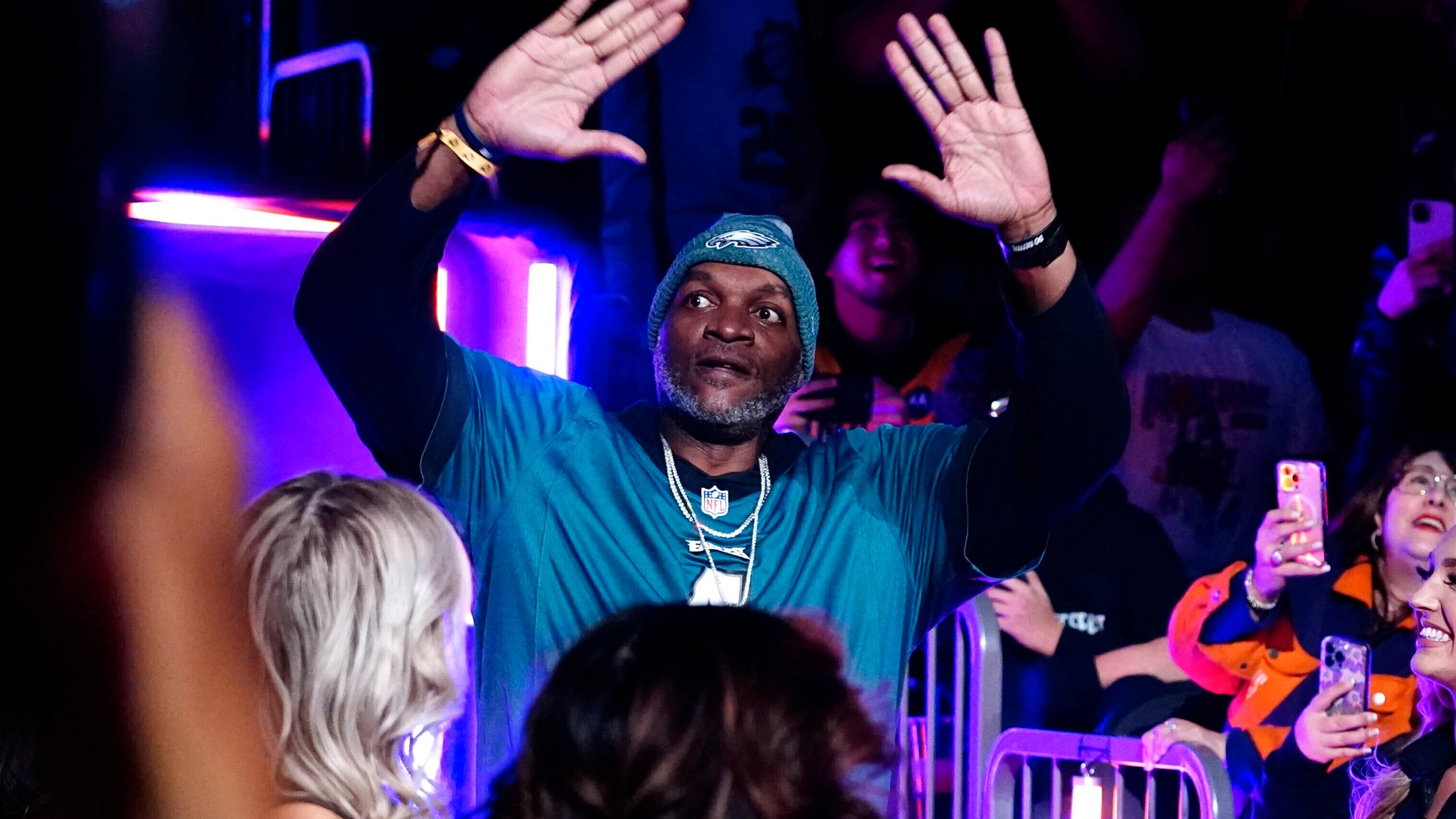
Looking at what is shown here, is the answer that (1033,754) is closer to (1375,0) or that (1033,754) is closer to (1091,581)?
(1091,581)

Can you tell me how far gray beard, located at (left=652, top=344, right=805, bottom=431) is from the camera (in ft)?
7.73

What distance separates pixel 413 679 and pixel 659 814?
632mm

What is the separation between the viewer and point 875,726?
111cm

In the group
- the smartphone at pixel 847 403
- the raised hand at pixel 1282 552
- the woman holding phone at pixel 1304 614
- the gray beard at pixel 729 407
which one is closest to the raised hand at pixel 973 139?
the gray beard at pixel 729 407

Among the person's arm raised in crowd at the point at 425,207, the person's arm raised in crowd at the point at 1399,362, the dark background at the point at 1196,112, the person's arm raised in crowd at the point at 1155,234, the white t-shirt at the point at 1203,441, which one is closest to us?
the person's arm raised in crowd at the point at 425,207

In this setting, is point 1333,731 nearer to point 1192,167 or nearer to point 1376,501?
point 1376,501

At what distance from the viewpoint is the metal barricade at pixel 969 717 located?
3119mm

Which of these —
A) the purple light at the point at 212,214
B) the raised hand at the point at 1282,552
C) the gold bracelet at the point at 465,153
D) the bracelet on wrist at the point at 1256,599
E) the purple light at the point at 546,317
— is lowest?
the bracelet on wrist at the point at 1256,599

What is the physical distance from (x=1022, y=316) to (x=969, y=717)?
1.44m

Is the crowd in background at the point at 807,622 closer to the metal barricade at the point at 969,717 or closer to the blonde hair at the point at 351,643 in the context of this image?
the blonde hair at the point at 351,643

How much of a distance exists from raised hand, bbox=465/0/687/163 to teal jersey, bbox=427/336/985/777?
443 millimetres

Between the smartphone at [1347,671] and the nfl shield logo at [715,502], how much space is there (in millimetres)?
1801

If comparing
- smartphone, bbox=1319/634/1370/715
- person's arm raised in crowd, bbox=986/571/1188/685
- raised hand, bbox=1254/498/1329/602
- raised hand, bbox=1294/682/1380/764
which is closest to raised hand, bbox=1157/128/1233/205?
raised hand, bbox=1254/498/1329/602

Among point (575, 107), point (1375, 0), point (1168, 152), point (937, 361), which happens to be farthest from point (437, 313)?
point (1375, 0)
